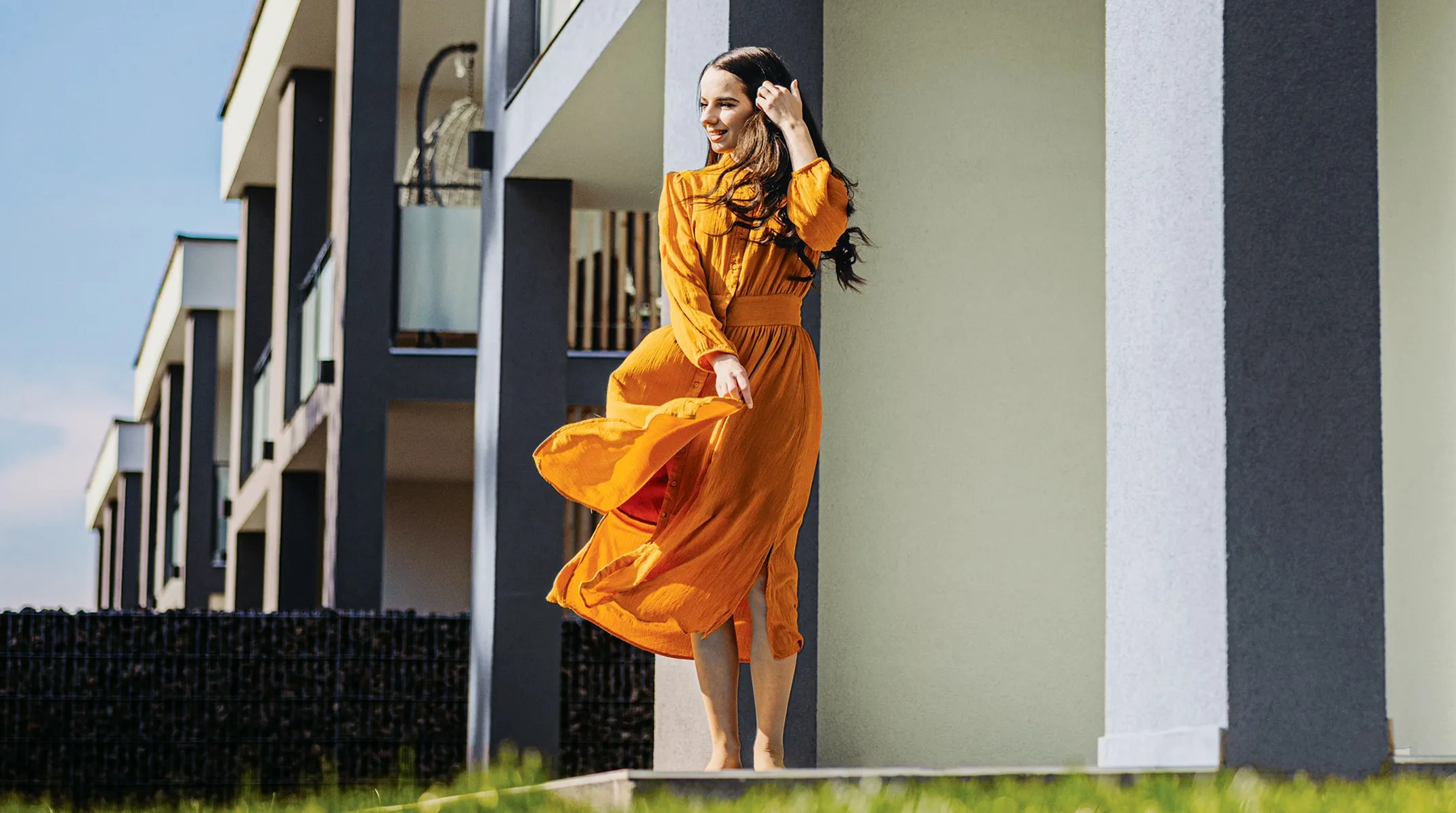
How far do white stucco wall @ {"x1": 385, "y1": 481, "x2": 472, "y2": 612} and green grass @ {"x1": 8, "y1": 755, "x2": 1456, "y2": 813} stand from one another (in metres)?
14.9

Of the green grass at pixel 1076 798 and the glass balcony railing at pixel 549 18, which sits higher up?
the glass balcony railing at pixel 549 18

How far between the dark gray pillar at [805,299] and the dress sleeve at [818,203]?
5.48 feet

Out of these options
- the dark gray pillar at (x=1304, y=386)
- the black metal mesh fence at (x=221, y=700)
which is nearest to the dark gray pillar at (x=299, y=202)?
the black metal mesh fence at (x=221, y=700)

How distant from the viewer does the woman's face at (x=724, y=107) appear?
4.63 meters

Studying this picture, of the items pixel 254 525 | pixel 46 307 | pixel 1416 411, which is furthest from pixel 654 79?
pixel 46 307

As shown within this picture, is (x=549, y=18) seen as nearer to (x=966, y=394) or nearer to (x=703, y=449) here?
(x=966, y=394)

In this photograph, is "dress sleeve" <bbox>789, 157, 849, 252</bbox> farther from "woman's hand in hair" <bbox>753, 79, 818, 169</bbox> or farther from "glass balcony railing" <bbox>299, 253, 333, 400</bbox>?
"glass balcony railing" <bbox>299, 253, 333, 400</bbox>

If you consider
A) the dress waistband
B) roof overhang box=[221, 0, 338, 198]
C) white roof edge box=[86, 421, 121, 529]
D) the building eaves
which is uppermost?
the building eaves

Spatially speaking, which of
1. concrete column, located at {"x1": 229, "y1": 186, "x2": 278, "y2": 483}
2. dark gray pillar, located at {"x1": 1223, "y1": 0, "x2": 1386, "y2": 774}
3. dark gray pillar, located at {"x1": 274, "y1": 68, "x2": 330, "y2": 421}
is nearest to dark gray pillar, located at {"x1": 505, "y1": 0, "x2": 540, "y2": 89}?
dark gray pillar, located at {"x1": 1223, "y1": 0, "x2": 1386, "y2": 774}

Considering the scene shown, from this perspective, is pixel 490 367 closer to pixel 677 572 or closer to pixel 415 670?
pixel 415 670

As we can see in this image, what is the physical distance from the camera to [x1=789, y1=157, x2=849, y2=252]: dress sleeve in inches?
174

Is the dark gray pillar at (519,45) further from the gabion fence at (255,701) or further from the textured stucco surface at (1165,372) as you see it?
the textured stucco surface at (1165,372)

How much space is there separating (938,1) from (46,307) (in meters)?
26.0

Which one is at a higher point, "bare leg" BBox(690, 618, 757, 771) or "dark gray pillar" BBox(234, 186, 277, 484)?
"dark gray pillar" BBox(234, 186, 277, 484)
